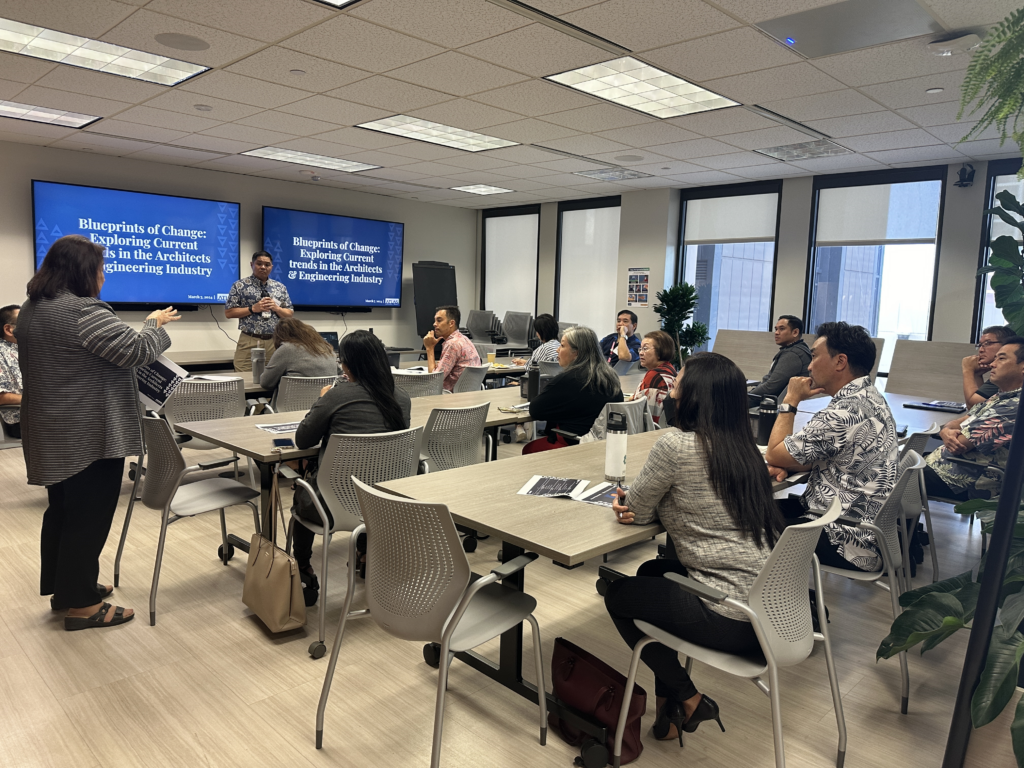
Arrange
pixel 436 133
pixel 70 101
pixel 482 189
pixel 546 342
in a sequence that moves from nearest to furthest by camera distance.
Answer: pixel 70 101, pixel 546 342, pixel 436 133, pixel 482 189

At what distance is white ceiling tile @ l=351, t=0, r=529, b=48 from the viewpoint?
10.7 feet

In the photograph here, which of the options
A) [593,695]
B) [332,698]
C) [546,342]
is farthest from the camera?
[546,342]

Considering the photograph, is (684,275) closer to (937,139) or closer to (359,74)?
(937,139)

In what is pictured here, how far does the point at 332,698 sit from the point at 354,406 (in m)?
1.09

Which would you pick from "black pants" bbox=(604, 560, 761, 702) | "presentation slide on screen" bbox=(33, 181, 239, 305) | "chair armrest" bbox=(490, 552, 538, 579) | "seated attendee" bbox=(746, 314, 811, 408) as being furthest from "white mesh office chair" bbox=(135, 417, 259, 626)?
"presentation slide on screen" bbox=(33, 181, 239, 305)

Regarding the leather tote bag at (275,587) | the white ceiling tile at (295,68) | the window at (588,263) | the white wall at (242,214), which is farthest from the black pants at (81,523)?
the window at (588,263)

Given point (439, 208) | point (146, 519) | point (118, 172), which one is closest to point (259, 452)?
point (146, 519)

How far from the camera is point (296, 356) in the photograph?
4414mm

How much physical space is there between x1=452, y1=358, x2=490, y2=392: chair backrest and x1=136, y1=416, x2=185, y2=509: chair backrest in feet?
8.24

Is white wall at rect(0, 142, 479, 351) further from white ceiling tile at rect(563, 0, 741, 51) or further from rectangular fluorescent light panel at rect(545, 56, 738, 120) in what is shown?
white ceiling tile at rect(563, 0, 741, 51)

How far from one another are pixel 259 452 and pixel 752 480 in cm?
191

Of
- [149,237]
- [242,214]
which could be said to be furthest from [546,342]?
[149,237]

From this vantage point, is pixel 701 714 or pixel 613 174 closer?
pixel 701 714

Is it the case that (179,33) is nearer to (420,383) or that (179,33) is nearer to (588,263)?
(420,383)
